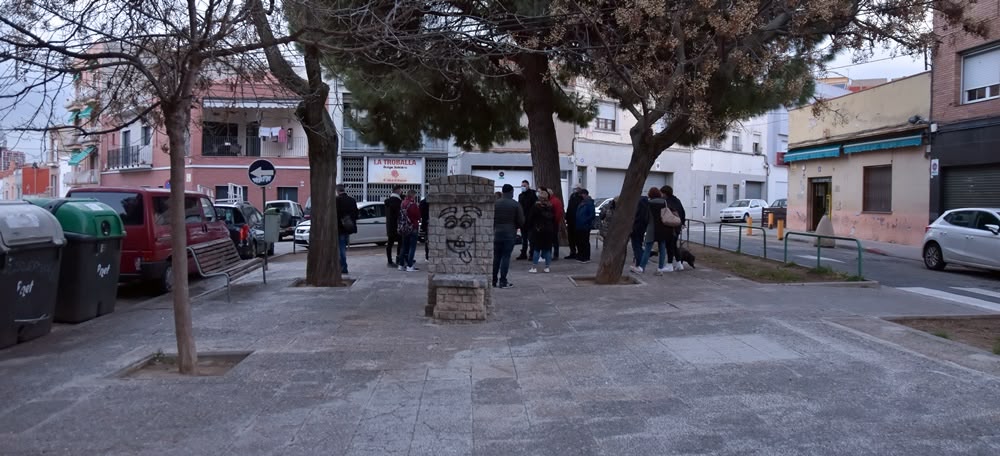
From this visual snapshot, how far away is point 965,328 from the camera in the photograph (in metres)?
9.15

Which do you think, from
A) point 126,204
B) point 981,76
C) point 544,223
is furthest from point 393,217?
point 981,76

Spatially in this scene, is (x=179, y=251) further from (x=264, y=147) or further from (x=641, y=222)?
(x=264, y=147)

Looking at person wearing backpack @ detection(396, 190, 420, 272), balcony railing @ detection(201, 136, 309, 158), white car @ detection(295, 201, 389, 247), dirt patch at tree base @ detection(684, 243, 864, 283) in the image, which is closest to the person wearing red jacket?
person wearing backpack @ detection(396, 190, 420, 272)

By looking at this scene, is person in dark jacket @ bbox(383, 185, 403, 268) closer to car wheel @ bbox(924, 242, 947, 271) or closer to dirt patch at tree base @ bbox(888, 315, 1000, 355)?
dirt patch at tree base @ bbox(888, 315, 1000, 355)

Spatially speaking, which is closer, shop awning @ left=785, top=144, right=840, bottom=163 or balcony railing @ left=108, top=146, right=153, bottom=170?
shop awning @ left=785, top=144, right=840, bottom=163

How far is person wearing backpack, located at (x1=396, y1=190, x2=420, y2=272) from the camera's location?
48.5ft

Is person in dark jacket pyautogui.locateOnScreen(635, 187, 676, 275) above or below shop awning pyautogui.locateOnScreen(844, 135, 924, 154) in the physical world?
below

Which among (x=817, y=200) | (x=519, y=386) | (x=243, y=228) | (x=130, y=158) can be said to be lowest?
(x=519, y=386)

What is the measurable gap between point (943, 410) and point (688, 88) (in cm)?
697

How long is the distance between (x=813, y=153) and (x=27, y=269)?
26476 millimetres

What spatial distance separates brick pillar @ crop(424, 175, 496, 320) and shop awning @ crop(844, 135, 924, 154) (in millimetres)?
18016

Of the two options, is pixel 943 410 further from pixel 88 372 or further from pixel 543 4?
pixel 543 4

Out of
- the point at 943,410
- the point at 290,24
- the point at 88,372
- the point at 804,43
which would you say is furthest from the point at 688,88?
the point at 88,372

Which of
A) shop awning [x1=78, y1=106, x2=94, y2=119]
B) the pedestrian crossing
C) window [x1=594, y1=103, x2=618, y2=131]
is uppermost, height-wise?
window [x1=594, y1=103, x2=618, y2=131]
